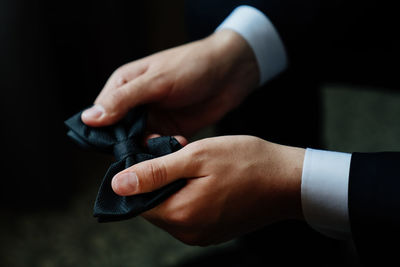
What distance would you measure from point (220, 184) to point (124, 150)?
0.15 metres

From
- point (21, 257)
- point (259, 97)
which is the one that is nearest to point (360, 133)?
point (259, 97)

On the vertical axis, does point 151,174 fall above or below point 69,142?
above

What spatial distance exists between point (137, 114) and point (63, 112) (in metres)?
0.58

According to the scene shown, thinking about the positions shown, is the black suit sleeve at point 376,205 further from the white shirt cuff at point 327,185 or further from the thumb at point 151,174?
the thumb at point 151,174

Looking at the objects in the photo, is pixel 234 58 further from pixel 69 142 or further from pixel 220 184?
pixel 69 142

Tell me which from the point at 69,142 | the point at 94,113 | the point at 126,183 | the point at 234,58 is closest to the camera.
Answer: the point at 126,183

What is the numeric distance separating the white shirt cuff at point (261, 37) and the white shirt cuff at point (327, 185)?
0.31 meters

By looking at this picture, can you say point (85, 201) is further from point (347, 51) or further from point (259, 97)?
point (347, 51)

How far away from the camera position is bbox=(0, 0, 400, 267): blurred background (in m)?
0.97

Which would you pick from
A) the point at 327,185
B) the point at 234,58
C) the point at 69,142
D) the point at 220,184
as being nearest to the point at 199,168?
the point at 220,184

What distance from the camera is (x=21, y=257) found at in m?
1.11

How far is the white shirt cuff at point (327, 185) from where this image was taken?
1.99 ft

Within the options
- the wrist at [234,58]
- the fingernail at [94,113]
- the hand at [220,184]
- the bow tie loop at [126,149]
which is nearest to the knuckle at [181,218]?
the hand at [220,184]

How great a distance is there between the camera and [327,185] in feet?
2.00
